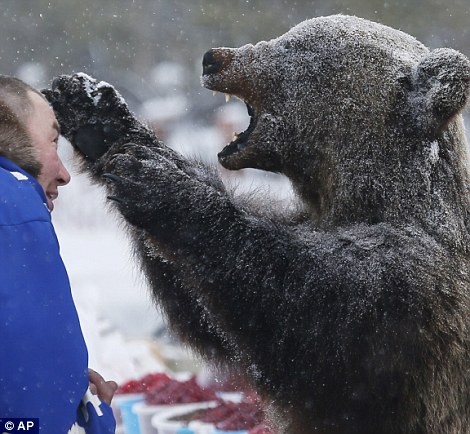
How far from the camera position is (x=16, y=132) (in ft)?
6.29

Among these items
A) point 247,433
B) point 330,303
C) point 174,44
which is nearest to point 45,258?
point 330,303

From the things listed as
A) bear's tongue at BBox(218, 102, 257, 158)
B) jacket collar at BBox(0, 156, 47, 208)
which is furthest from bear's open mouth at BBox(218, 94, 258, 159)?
jacket collar at BBox(0, 156, 47, 208)

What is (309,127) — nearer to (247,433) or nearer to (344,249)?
(344,249)

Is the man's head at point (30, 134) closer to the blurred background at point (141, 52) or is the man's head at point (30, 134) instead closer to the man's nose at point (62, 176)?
the man's nose at point (62, 176)

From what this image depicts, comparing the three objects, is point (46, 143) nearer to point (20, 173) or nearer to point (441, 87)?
point (20, 173)

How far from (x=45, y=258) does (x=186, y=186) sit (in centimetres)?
60

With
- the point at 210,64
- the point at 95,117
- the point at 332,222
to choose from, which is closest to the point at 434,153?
the point at 332,222

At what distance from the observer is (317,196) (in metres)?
2.59

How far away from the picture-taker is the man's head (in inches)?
75.0

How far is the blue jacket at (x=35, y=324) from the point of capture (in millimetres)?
1636

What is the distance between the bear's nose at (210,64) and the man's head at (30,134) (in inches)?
27.0

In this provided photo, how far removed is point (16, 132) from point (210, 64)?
850 millimetres

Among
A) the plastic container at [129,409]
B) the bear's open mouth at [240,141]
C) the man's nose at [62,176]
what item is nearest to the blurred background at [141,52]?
the plastic container at [129,409]

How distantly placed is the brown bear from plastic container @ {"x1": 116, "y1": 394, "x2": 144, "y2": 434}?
2.07 meters
